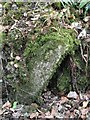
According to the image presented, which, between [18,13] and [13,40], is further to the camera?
[18,13]

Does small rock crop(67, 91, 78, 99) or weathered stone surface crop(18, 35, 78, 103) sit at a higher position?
weathered stone surface crop(18, 35, 78, 103)

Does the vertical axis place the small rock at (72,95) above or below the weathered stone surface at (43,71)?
below

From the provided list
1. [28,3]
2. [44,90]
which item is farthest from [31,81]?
[28,3]

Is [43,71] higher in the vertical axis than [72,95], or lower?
higher

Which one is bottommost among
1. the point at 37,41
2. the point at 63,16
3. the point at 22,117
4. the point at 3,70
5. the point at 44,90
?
the point at 22,117

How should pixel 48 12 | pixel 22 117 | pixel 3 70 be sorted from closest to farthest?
pixel 22 117 < pixel 3 70 < pixel 48 12

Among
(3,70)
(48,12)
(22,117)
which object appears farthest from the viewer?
(48,12)

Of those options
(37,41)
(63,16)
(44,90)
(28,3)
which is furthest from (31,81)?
→ (28,3)

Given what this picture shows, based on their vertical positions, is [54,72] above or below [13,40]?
below

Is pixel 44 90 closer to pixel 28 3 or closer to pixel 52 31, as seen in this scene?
pixel 52 31
